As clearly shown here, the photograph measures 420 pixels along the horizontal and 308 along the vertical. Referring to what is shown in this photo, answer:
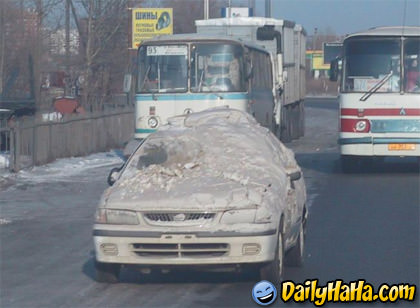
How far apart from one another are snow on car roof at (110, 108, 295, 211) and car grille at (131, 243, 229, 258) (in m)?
0.39

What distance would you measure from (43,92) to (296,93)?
433 inches

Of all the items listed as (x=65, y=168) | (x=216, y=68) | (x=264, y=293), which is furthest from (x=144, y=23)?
(x=264, y=293)

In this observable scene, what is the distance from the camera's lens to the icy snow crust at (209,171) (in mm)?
9469

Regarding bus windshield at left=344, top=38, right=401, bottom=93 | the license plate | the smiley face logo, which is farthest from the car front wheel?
bus windshield at left=344, top=38, right=401, bottom=93

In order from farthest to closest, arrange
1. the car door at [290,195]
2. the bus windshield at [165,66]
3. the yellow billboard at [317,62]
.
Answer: the yellow billboard at [317,62], the bus windshield at [165,66], the car door at [290,195]

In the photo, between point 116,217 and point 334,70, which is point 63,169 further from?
point 116,217

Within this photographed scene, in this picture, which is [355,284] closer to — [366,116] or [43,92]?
[366,116]

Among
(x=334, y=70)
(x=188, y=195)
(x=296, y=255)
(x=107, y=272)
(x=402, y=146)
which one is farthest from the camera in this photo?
(x=334, y=70)

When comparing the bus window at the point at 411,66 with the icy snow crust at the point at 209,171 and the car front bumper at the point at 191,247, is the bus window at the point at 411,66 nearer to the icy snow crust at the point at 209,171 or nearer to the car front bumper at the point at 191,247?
the icy snow crust at the point at 209,171

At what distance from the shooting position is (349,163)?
22.1 meters

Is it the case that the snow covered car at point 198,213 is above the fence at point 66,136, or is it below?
above

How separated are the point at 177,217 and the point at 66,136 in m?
17.5

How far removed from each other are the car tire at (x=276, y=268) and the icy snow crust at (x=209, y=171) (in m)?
0.37

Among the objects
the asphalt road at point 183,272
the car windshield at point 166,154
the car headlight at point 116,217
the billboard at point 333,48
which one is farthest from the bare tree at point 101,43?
the car headlight at point 116,217
